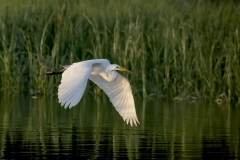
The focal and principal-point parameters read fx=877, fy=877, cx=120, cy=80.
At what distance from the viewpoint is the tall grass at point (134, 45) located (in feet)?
50.5

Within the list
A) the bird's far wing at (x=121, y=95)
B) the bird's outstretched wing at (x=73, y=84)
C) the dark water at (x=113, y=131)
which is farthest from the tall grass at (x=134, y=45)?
the bird's outstretched wing at (x=73, y=84)

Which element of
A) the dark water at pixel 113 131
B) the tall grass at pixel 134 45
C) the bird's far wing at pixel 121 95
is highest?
the tall grass at pixel 134 45

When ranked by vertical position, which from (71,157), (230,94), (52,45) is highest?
(52,45)

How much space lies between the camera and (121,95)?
35.2 ft

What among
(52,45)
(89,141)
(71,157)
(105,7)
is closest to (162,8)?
(105,7)

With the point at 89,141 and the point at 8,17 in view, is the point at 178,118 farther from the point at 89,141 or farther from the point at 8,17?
the point at 8,17

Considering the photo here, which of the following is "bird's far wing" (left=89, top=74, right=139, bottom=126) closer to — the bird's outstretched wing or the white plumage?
the white plumage

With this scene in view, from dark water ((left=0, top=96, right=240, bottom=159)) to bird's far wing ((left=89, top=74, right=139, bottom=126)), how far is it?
13.0 inches

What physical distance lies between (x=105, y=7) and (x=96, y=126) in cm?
667

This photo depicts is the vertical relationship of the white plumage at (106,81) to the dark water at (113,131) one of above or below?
above

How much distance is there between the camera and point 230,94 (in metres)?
14.9

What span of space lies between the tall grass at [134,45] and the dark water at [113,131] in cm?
66

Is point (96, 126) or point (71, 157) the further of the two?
point (96, 126)

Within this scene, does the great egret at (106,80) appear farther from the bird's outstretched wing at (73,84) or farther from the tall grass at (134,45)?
the tall grass at (134,45)
